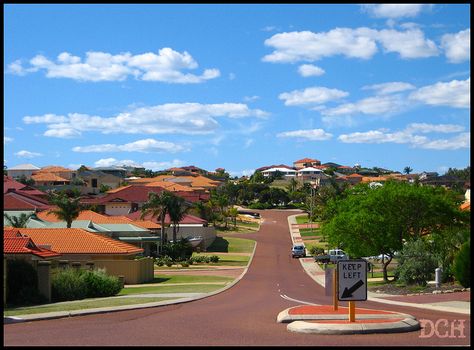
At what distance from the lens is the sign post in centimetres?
1706

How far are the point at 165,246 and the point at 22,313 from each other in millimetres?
45039

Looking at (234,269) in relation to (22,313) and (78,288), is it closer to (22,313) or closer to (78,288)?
(78,288)

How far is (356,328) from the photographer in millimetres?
16281

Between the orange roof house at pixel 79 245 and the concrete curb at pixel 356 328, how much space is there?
1205 inches

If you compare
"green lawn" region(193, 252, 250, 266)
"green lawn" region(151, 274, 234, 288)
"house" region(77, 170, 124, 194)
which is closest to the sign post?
"green lawn" region(151, 274, 234, 288)

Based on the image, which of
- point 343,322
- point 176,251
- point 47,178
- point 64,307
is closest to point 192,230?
point 176,251

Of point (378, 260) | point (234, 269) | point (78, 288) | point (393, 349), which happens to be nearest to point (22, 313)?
point (78, 288)

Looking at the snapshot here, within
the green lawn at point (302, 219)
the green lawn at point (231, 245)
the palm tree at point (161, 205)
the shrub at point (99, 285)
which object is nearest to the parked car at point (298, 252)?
the green lawn at point (231, 245)

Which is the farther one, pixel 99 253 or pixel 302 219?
pixel 302 219

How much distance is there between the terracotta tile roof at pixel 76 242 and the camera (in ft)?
152

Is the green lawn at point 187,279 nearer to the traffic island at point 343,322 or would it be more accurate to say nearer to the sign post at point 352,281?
the traffic island at point 343,322

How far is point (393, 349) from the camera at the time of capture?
13.8 metres

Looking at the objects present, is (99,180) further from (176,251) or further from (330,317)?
(330,317)

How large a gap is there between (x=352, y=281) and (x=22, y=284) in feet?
57.0
